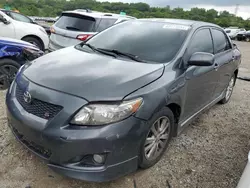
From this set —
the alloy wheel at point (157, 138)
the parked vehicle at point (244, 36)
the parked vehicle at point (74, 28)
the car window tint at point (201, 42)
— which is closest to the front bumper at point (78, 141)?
the alloy wheel at point (157, 138)

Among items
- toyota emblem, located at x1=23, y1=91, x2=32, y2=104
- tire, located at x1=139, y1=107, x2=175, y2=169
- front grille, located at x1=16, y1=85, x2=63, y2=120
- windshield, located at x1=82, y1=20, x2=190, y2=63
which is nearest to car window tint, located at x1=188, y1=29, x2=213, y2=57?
windshield, located at x1=82, y1=20, x2=190, y2=63

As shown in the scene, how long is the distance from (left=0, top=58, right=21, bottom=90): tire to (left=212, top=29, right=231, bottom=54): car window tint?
3449 mm

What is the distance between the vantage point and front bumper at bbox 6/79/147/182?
2.09 metres

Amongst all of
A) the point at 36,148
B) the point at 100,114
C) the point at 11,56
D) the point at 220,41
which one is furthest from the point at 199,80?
the point at 11,56

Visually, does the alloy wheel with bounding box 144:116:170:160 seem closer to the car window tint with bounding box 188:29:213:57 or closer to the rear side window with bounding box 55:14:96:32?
the car window tint with bounding box 188:29:213:57

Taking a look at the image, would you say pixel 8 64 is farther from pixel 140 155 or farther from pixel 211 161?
pixel 211 161

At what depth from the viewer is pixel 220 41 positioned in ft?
13.6

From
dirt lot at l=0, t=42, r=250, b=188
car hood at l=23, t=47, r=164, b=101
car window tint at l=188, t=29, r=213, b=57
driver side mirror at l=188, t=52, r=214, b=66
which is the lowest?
dirt lot at l=0, t=42, r=250, b=188

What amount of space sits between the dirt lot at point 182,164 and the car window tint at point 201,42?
119 centimetres

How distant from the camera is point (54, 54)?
3.17 m

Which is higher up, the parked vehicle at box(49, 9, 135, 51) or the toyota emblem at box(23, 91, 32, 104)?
the parked vehicle at box(49, 9, 135, 51)

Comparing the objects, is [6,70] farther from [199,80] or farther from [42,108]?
[199,80]

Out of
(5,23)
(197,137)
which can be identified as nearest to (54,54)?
(197,137)

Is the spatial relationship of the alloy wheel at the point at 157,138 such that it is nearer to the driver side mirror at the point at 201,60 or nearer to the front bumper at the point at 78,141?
the front bumper at the point at 78,141
